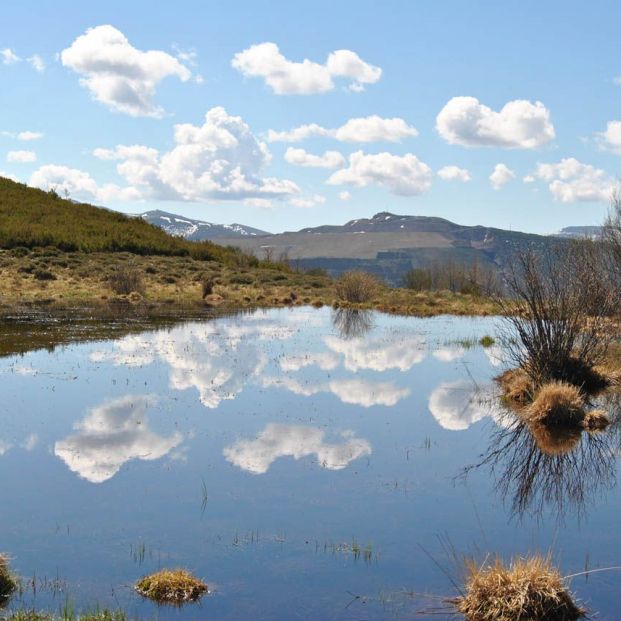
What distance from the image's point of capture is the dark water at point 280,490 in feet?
29.8

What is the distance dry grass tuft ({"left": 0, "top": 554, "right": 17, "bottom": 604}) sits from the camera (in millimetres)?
8367

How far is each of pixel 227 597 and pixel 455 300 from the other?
52090 mm

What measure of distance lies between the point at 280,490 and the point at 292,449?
2.49 metres

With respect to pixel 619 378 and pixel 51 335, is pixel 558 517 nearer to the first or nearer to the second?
pixel 619 378

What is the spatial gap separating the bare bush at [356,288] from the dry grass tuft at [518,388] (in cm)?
3230

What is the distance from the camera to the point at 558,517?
38.8 ft

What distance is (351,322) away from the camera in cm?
4169

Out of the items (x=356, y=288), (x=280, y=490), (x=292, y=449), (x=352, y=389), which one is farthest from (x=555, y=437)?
(x=356, y=288)

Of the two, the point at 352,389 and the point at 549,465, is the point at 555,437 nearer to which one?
the point at 549,465

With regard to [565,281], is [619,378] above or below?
below

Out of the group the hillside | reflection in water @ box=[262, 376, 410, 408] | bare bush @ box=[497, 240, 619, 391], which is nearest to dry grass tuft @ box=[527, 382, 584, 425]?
bare bush @ box=[497, 240, 619, 391]

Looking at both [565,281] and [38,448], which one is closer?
[38,448]

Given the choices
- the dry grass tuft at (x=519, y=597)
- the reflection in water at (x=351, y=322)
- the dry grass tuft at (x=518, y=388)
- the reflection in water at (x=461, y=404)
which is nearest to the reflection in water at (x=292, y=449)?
the reflection in water at (x=461, y=404)

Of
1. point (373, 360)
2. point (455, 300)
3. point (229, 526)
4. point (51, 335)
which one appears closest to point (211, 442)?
point (229, 526)
